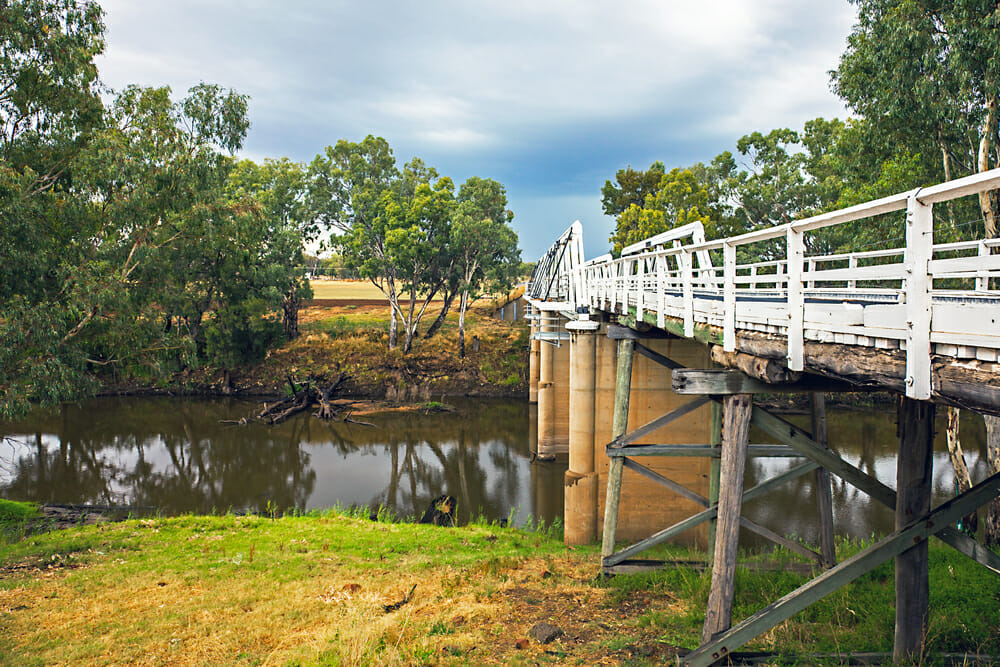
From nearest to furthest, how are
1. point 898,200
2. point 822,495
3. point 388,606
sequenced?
point 898,200 < point 388,606 < point 822,495

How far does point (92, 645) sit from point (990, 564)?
372 inches

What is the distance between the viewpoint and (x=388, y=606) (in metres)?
8.46

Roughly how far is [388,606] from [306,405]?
24150 millimetres

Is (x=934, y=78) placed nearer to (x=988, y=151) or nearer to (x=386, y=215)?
(x=988, y=151)

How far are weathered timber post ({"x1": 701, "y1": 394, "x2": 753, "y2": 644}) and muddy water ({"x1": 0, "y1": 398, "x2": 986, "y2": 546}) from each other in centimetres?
932

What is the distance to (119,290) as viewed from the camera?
45.5 feet

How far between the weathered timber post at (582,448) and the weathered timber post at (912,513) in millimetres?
8372

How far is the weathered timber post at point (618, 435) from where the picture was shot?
10.8 metres

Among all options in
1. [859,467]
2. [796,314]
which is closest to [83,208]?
[796,314]

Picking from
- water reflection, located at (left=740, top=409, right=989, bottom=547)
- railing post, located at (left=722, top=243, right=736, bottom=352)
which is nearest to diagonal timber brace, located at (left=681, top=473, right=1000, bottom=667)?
railing post, located at (left=722, top=243, right=736, bottom=352)

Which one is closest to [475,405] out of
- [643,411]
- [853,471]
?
[643,411]

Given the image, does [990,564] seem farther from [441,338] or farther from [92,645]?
[441,338]

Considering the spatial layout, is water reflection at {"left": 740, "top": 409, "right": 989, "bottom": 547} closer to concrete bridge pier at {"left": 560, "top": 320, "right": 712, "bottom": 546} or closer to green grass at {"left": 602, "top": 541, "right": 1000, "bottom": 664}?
concrete bridge pier at {"left": 560, "top": 320, "right": 712, "bottom": 546}

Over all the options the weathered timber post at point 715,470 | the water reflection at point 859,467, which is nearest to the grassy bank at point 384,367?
the water reflection at point 859,467
